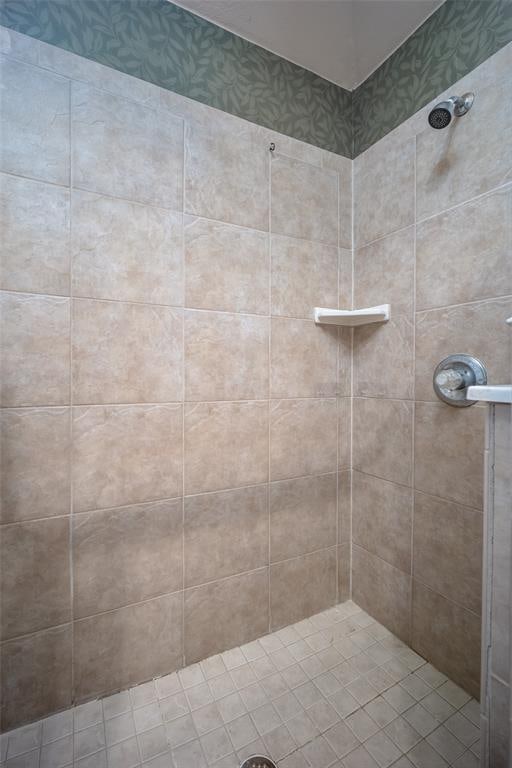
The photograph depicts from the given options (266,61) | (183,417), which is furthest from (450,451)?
(266,61)

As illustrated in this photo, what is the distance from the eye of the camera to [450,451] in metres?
1.12

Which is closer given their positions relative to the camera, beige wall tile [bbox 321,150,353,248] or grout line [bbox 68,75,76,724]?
grout line [bbox 68,75,76,724]

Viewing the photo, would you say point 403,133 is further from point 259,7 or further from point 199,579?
point 199,579

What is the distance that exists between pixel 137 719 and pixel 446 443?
1.27 meters

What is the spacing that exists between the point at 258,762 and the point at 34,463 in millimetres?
994

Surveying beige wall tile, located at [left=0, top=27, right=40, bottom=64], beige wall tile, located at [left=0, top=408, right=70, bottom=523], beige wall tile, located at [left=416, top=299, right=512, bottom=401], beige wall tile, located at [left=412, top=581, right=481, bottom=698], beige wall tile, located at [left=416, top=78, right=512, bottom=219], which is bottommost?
beige wall tile, located at [left=412, top=581, right=481, bottom=698]

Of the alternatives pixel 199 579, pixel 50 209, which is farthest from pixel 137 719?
pixel 50 209

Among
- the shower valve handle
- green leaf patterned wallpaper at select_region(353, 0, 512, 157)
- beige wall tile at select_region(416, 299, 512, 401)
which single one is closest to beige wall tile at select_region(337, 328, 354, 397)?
beige wall tile at select_region(416, 299, 512, 401)

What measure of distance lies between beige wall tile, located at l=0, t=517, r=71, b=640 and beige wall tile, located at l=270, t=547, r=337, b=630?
2.39ft

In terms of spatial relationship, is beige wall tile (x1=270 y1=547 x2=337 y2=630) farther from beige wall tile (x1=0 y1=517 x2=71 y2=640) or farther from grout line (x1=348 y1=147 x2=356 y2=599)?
beige wall tile (x1=0 y1=517 x2=71 y2=640)

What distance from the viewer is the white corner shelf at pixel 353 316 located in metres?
1.31

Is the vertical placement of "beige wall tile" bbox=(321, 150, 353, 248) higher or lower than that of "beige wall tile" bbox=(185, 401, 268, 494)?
higher

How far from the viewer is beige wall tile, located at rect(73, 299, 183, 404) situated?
1009 millimetres

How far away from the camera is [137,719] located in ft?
3.27
